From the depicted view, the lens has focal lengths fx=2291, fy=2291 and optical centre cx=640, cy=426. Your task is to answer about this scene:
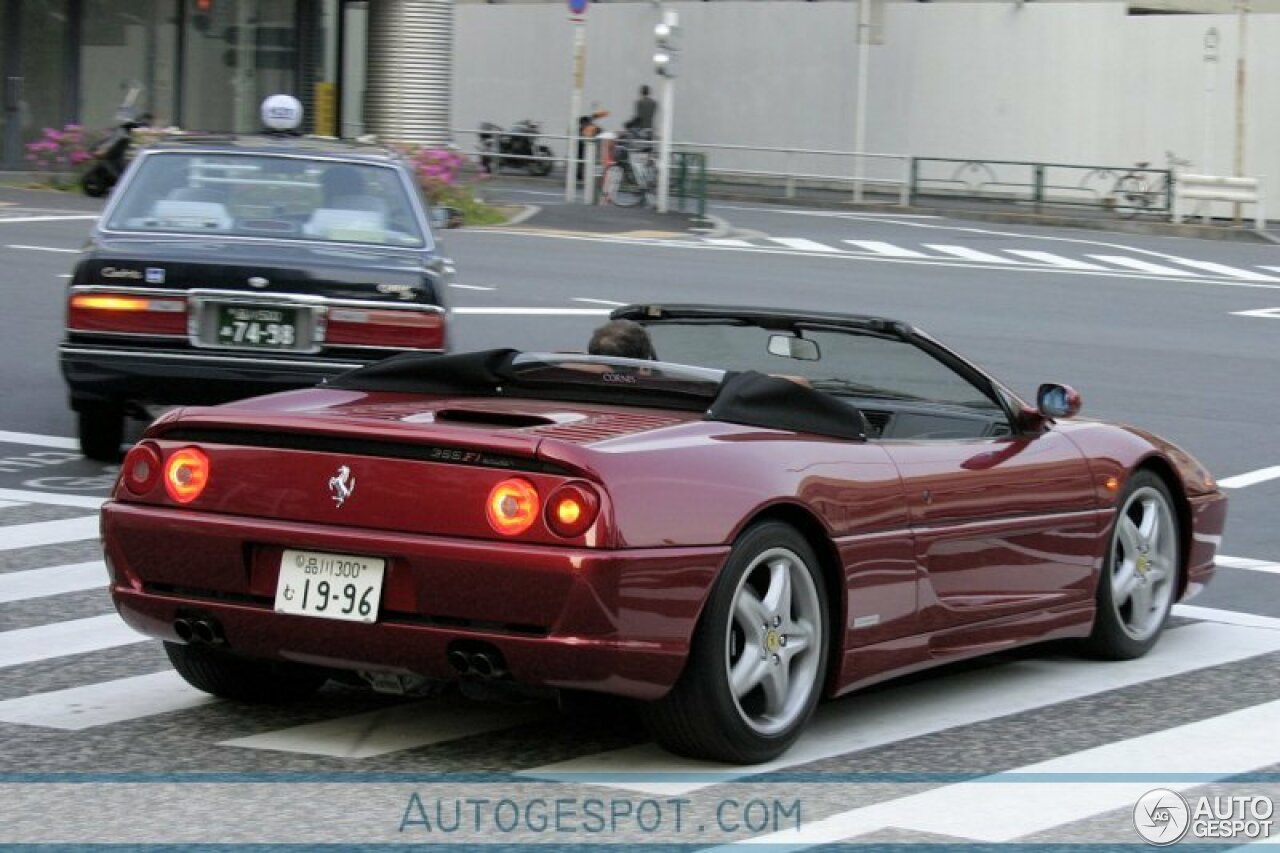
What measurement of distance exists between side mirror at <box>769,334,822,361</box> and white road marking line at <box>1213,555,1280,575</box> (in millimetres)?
3159

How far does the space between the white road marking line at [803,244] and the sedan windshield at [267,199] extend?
1793 centimetres

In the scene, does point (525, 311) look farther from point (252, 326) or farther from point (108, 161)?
point (108, 161)

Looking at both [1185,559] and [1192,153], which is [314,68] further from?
[1185,559]

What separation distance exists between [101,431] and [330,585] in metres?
6.15

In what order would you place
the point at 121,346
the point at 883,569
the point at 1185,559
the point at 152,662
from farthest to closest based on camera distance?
the point at 121,346 < the point at 1185,559 < the point at 152,662 < the point at 883,569

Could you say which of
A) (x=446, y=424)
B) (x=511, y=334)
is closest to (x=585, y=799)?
(x=446, y=424)

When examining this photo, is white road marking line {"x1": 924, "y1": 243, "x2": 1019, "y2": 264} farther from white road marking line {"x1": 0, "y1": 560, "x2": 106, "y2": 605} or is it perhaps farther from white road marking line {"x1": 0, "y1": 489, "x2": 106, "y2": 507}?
white road marking line {"x1": 0, "y1": 560, "x2": 106, "y2": 605}

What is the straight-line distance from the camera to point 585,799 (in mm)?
5512

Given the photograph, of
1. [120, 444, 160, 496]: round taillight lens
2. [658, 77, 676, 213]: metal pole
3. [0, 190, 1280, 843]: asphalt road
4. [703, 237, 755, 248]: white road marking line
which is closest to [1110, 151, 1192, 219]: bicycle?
[658, 77, 676, 213]: metal pole

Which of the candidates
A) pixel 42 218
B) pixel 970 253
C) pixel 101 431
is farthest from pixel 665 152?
pixel 101 431

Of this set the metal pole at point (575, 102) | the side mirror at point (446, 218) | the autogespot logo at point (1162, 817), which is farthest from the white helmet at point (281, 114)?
the metal pole at point (575, 102)

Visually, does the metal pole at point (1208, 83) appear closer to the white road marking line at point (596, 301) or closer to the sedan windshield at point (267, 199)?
the white road marking line at point (596, 301)

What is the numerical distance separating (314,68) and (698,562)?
39.3 meters

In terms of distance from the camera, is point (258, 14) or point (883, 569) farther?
point (258, 14)
